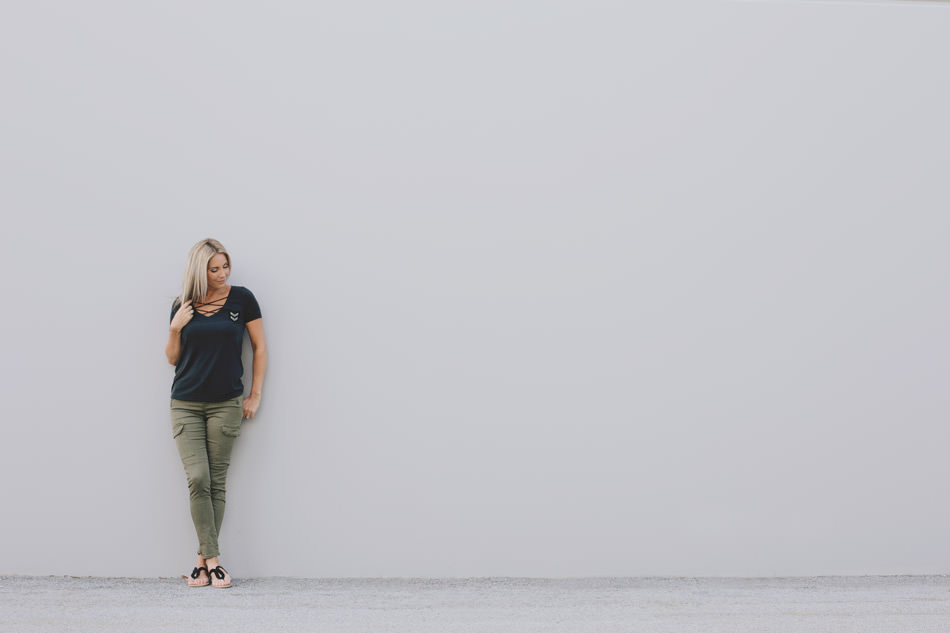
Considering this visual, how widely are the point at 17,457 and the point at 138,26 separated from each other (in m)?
2.50

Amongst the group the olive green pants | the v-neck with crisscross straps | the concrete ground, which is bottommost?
the concrete ground

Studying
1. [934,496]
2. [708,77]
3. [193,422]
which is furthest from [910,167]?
[193,422]

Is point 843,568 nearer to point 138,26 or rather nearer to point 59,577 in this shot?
point 59,577

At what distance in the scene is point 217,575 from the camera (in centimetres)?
396

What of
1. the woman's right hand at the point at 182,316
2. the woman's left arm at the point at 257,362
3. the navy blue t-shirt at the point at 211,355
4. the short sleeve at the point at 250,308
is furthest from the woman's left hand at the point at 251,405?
the woman's right hand at the point at 182,316

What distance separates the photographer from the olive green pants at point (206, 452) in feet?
12.8

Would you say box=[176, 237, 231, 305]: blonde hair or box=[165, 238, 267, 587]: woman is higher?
box=[176, 237, 231, 305]: blonde hair

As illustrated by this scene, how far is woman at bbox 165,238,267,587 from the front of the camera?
3881 millimetres

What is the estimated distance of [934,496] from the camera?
432cm

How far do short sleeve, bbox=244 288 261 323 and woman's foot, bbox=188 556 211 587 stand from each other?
134 centimetres

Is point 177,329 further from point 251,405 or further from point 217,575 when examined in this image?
point 217,575

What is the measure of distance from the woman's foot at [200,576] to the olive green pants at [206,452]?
8 cm

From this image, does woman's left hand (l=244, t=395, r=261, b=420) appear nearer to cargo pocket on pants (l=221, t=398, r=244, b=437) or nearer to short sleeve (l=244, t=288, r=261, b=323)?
cargo pocket on pants (l=221, t=398, r=244, b=437)

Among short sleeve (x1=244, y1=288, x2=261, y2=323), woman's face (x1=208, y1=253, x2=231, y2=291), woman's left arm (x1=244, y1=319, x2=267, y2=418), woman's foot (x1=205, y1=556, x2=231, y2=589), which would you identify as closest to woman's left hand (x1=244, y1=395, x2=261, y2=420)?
woman's left arm (x1=244, y1=319, x2=267, y2=418)
